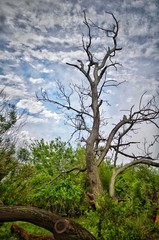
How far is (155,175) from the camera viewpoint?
1730 centimetres

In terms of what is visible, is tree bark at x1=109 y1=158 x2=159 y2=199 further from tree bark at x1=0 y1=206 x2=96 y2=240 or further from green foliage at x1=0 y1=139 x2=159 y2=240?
tree bark at x1=0 y1=206 x2=96 y2=240

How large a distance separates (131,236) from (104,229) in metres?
0.70

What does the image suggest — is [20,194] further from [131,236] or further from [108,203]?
[131,236]

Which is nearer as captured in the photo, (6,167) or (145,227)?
(145,227)

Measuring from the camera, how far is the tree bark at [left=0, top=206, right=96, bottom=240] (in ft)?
16.8

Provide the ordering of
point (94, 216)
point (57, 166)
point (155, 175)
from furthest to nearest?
1. point (57, 166)
2. point (155, 175)
3. point (94, 216)

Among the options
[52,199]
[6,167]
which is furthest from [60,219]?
[52,199]

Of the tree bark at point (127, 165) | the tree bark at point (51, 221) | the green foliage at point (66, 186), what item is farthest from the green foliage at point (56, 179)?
the tree bark at point (51, 221)

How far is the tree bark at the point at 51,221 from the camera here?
16.8ft

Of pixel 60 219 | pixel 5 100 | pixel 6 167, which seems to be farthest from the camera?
pixel 5 100

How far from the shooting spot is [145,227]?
19.9ft

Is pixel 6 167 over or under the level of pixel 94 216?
over

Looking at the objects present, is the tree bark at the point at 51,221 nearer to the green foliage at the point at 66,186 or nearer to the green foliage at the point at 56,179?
the green foliage at the point at 66,186

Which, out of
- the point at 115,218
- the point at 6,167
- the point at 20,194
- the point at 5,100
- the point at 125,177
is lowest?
the point at 115,218
